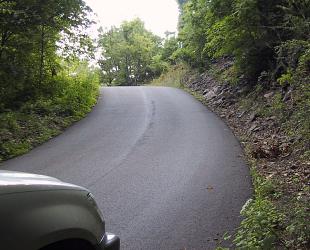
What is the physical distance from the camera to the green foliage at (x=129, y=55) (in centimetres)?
5228

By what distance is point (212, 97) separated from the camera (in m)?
19.2

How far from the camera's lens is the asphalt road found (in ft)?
19.6

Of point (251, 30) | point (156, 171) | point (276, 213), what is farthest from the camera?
point (251, 30)

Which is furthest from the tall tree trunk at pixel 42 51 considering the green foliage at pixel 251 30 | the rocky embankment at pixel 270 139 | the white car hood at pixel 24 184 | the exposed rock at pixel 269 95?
the white car hood at pixel 24 184

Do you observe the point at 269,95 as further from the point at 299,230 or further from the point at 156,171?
the point at 299,230

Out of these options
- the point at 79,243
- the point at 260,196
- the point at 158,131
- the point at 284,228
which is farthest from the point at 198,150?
the point at 79,243

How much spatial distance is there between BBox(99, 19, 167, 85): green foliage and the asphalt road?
3304cm

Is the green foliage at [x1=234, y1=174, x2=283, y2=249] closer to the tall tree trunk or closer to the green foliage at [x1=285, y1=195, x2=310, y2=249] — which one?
the green foliage at [x1=285, y1=195, x2=310, y2=249]

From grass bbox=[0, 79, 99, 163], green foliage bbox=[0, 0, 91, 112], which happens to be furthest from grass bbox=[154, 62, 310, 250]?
green foliage bbox=[0, 0, 91, 112]

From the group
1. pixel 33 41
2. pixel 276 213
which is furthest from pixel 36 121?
pixel 276 213

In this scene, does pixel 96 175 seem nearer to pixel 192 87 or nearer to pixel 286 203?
pixel 286 203

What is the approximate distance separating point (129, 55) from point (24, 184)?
173 feet

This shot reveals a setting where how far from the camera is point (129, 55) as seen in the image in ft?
179

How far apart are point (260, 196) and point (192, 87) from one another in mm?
18648
